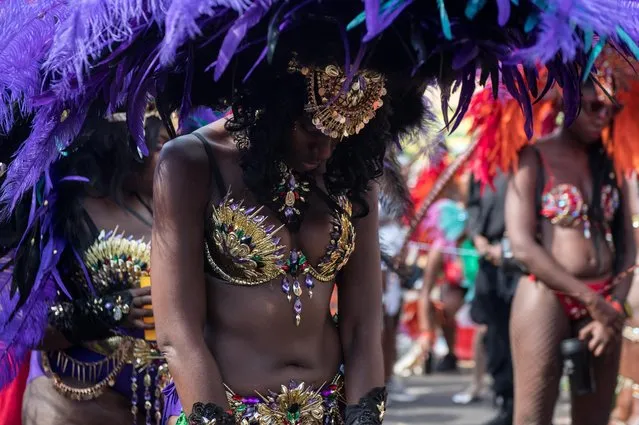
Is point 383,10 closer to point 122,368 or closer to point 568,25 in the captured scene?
point 568,25

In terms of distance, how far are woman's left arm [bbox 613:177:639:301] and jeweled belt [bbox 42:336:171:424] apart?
246cm

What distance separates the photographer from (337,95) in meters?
3.18

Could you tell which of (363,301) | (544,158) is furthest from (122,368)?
(544,158)

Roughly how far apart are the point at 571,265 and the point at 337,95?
288 cm

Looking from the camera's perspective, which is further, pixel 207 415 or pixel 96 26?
pixel 207 415

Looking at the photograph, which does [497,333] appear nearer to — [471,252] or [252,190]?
[471,252]

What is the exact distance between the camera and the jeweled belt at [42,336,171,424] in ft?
14.5

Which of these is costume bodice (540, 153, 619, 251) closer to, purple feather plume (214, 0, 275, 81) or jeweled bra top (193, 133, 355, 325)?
jeweled bra top (193, 133, 355, 325)

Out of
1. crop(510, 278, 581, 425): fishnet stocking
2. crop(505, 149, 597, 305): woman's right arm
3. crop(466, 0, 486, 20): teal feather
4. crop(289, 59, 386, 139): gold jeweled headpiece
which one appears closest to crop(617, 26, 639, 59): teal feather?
crop(466, 0, 486, 20): teal feather

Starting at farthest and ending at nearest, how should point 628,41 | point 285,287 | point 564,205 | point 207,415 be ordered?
point 564,205, point 285,287, point 207,415, point 628,41

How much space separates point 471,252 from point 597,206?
528 centimetres

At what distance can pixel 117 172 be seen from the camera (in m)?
4.65

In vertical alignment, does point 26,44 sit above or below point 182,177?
above

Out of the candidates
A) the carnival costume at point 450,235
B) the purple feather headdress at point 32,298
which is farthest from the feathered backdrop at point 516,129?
the carnival costume at point 450,235
